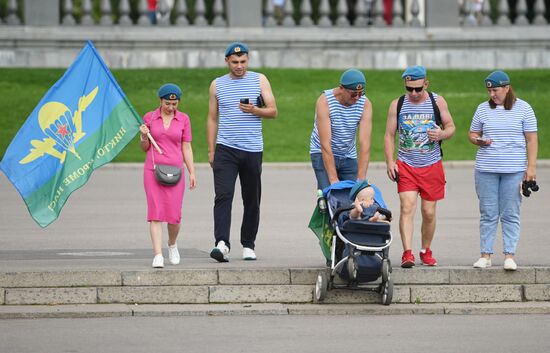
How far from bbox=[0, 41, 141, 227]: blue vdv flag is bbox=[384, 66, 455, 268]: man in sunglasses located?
7.23ft

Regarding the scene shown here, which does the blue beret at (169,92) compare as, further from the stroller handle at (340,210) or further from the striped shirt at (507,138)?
the striped shirt at (507,138)

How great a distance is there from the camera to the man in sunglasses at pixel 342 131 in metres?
Answer: 12.3

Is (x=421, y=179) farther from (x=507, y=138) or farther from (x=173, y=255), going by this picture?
(x=173, y=255)

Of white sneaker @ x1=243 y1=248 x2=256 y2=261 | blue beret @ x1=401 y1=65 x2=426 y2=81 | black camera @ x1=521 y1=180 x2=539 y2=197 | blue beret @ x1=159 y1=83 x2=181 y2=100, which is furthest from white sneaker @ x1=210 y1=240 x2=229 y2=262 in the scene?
black camera @ x1=521 y1=180 x2=539 y2=197

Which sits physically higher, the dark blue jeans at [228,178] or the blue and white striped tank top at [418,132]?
the blue and white striped tank top at [418,132]

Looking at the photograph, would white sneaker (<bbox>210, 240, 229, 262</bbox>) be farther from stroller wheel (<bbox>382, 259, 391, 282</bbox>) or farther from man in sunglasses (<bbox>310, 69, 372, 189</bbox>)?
stroller wheel (<bbox>382, 259, 391, 282</bbox>)

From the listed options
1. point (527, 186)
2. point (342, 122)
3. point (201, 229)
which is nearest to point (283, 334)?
point (342, 122)

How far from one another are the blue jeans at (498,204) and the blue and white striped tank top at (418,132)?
476mm

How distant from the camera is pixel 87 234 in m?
15.8

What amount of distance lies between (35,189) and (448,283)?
11.4ft

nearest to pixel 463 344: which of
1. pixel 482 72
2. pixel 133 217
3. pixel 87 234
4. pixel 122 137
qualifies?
pixel 122 137

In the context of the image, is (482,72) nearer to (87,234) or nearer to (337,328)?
(87,234)

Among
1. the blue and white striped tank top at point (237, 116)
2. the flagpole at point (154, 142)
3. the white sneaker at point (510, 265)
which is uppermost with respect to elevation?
the blue and white striped tank top at point (237, 116)

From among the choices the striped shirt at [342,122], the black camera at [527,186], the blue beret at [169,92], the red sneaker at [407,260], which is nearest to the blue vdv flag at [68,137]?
the blue beret at [169,92]
